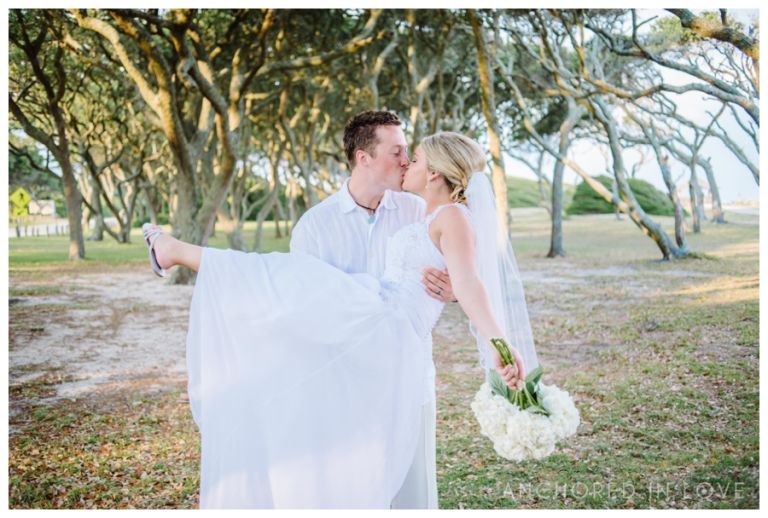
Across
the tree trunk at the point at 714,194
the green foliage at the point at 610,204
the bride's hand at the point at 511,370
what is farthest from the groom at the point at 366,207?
the green foliage at the point at 610,204

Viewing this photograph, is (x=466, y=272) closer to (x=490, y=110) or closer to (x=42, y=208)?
(x=490, y=110)

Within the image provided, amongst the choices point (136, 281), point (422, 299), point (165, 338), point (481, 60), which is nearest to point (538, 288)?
point (481, 60)

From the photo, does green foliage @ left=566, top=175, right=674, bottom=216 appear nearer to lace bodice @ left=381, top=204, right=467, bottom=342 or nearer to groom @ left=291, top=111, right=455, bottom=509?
groom @ left=291, top=111, right=455, bottom=509

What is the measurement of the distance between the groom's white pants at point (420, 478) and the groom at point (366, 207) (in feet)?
1.94

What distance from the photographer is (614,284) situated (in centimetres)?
1112

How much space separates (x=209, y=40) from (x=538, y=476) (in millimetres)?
10424

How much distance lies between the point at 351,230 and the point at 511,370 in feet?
2.95

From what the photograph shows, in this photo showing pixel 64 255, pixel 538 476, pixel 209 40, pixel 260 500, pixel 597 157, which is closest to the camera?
pixel 260 500

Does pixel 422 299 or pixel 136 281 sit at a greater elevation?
pixel 422 299

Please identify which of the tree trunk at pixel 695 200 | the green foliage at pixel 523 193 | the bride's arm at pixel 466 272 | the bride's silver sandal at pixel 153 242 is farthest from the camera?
the green foliage at pixel 523 193

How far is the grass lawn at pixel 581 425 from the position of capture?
12.3 feet

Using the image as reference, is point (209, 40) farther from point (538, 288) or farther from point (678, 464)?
point (678, 464)

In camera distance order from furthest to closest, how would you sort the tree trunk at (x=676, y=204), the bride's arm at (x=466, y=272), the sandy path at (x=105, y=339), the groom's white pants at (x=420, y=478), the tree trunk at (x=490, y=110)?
the tree trunk at (x=676, y=204) < the tree trunk at (x=490, y=110) < the sandy path at (x=105, y=339) < the groom's white pants at (x=420, y=478) < the bride's arm at (x=466, y=272)

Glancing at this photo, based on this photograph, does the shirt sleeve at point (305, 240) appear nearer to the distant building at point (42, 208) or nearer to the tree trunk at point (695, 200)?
the tree trunk at point (695, 200)
